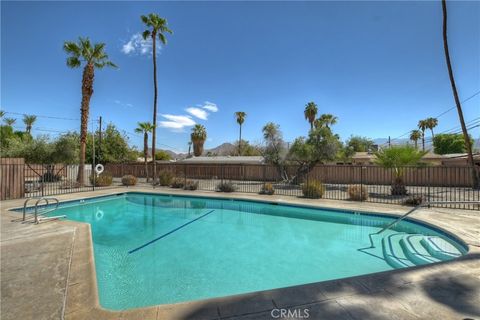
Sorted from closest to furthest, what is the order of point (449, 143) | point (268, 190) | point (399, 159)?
point (399, 159) < point (268, 190) < point (449, 143)

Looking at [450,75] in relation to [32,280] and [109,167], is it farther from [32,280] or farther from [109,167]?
[109,167]

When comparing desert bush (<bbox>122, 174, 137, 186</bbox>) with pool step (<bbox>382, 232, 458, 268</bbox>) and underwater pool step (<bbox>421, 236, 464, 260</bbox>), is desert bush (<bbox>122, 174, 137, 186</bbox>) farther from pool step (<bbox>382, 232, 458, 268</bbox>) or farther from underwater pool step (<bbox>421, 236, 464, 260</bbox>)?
underwater pool step (<bbox>421, 236, 464, 260</bbox>)

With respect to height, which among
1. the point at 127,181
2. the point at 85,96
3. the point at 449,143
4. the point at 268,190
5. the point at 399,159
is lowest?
the point at 268,190

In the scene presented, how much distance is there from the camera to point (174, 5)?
11555 mm

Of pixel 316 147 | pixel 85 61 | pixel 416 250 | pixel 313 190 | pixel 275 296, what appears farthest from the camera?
pixel 316 147

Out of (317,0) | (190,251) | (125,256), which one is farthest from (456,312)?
(317,0)

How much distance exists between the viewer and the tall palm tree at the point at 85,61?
16.1 m

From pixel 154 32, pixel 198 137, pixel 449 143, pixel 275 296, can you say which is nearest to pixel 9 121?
pixel 198 137

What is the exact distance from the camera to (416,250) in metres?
5.88

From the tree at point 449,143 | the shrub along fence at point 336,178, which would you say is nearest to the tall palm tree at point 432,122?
the tree at point 449,143

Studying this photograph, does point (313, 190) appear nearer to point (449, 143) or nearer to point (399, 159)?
point (399, 159)

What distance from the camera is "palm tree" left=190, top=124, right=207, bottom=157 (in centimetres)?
4428

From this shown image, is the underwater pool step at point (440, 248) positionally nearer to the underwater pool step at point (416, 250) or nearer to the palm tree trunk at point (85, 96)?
the underwater pool step at point (416, 250)

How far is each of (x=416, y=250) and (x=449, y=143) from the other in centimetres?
4608
